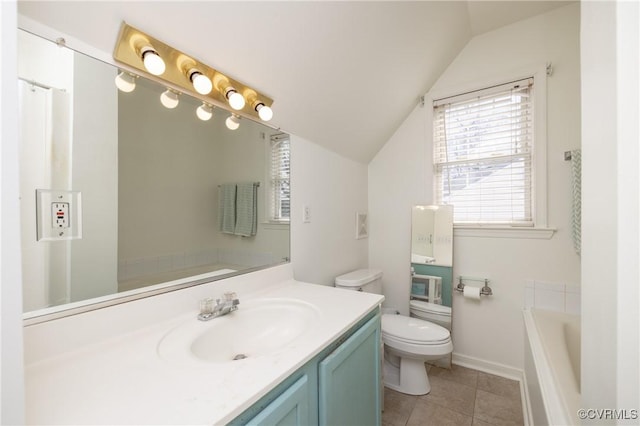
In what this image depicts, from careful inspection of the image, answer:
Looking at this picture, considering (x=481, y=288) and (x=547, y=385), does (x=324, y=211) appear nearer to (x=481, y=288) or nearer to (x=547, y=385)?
(x=481, y=288)

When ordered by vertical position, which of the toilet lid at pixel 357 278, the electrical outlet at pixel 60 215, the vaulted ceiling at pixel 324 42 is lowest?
the toilet lid at pixel 357 278

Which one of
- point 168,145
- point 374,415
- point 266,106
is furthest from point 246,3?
point 374,415

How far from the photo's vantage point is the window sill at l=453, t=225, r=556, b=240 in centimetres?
185

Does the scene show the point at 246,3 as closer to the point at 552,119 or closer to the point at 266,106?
the point at 266,106

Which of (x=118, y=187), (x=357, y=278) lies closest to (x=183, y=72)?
(x=118, y=187)

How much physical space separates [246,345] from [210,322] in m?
0.19

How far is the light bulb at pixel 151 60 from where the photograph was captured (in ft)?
2.81

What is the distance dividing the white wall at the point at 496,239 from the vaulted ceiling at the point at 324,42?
14 centimetres

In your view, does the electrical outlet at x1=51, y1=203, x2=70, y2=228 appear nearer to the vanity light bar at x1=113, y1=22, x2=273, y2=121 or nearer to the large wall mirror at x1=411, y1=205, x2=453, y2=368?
the vanity light bar at x1=113, y1=22, x2=273, y2=121

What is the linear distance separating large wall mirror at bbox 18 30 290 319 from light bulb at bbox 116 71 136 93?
0.6 inches

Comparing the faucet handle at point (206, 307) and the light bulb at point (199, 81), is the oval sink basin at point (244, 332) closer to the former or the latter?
the faucet handle at point (206, 307)

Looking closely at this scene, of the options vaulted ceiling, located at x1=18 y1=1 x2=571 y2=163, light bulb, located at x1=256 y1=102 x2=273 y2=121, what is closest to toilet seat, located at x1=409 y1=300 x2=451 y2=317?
vaulted ceiling, located at x1=18 y1=1 x2=571 y2=163

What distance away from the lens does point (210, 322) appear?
39.8 inches

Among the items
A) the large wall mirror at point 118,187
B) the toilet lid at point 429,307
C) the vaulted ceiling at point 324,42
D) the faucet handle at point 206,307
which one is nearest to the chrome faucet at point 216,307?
the faucet handle at point 206,307
